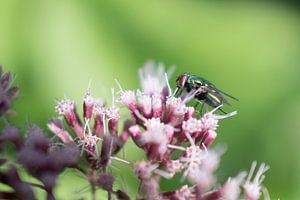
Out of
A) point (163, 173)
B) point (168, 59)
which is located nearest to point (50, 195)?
point (163, 173)

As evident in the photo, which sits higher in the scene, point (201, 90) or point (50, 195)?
point (201, 90)

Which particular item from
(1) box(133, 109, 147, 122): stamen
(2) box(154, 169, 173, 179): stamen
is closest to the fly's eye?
(1) box(133, 109, 147, 122): stamen

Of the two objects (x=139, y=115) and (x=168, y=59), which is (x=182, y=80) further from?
(x=168, y=59)

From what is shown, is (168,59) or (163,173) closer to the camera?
(163,173)

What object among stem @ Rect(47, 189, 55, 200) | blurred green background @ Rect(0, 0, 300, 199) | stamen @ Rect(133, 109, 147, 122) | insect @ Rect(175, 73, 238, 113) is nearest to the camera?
stem @ Rect(47, 189, 55, 200)

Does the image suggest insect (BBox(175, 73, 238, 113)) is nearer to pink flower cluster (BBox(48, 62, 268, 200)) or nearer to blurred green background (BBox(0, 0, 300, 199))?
pink flower cluster (BBox(48, 62, 268, 200))

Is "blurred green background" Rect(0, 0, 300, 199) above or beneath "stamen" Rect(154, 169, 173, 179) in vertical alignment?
beneath

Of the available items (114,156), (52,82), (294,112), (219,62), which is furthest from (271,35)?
(114,156)

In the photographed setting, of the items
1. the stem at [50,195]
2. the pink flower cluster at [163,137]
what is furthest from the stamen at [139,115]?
the stem at [50,195]
